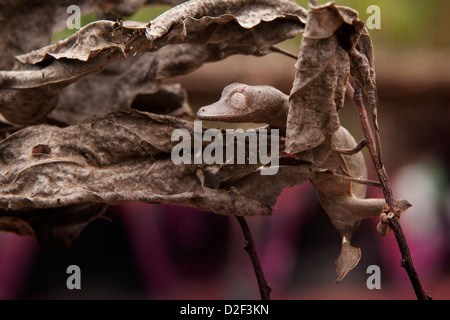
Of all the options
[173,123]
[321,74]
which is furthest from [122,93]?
[321,74]

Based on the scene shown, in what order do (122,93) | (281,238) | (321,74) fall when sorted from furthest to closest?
(281,238)
(122,93)
(321,74)

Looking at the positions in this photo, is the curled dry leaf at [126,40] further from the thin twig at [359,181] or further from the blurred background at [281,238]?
the blurred background at [281,238]

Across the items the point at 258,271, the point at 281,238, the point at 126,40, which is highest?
the point at 281,238

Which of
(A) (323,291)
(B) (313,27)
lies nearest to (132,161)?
(B) (313,27)

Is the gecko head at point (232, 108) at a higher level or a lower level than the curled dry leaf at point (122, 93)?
lower

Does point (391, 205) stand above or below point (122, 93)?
below

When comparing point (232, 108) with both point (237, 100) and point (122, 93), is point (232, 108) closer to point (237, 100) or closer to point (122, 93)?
point (237, 100)

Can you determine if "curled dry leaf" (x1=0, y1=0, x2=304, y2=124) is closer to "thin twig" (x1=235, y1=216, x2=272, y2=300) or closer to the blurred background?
"thin twig" (x1=235, y1=216, x2=272, y2=300)

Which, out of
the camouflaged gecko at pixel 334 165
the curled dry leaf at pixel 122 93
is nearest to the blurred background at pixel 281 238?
the curled dry leaf at pixel 122 93
